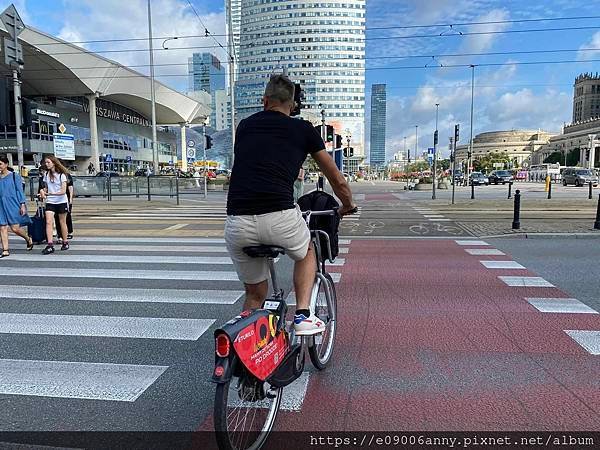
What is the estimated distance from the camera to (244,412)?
105 inches

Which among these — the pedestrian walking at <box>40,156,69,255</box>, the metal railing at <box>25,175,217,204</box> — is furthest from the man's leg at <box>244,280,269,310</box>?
the metal railing at <box>25,175,217,204</box>

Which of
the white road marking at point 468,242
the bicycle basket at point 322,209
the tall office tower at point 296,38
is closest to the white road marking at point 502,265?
the white road marking at point 468,242

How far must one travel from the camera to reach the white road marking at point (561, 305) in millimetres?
5332

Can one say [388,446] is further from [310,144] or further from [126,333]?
[126,333]

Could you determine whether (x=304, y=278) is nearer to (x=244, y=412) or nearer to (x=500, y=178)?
(x=244, y=412)

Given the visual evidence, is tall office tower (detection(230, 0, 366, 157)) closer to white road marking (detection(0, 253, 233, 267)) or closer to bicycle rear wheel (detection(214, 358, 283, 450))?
white road marking (detection(0, 253, 233, 267))

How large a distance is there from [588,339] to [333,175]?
3156 millimetres

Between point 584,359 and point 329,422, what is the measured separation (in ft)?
8.03

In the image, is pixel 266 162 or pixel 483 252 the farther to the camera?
pixel 483 252

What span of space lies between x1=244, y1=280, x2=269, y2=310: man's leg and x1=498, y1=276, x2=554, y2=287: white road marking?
465 centimetres

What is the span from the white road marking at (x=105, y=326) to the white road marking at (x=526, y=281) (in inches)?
170

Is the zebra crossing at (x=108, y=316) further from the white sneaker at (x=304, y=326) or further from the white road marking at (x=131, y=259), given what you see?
the white sneaker at (x=304, y=326)

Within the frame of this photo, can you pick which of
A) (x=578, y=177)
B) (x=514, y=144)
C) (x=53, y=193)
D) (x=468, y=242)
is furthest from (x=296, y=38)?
(x=514, y=144)

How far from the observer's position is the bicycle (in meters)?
2.37
